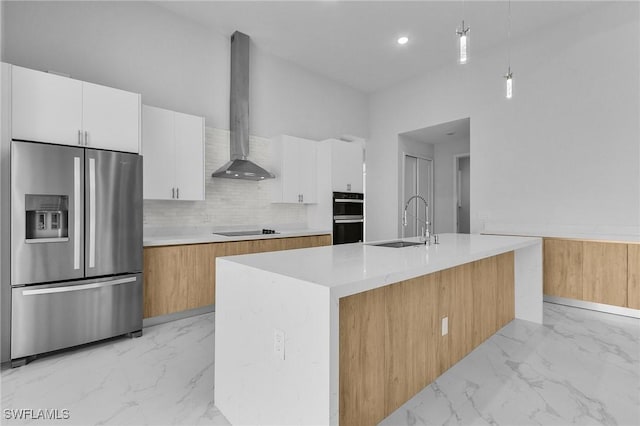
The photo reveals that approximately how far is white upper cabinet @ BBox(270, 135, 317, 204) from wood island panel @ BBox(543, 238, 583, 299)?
3129 millimetres

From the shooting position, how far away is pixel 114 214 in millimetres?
2727

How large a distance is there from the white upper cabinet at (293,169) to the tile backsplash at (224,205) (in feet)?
0.50

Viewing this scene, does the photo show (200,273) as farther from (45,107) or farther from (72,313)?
(45,107)

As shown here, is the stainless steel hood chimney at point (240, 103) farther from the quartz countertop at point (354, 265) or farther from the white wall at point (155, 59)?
the quartz countertop at point (354, 265)

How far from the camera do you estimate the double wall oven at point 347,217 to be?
4910mm

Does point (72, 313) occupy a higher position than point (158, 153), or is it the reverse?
point (158, 153)

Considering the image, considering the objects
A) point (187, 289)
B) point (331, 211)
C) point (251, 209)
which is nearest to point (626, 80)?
point (331, 211)

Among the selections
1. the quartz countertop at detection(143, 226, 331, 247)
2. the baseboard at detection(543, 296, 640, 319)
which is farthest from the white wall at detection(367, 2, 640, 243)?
the quartz countertop at detection(143, 226, 331, 247)

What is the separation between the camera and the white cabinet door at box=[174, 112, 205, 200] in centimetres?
351

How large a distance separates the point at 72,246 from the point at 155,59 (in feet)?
7.60

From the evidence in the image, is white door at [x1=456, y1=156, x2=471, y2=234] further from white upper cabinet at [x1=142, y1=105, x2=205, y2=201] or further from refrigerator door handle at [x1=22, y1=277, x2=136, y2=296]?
refrigerator door handle at [x1=22, y1=277, x2=136, y2=296]

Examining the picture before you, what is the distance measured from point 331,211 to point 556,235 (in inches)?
114

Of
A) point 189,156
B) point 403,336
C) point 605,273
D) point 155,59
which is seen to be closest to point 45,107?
point 189,156

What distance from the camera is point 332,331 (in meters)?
1.17
